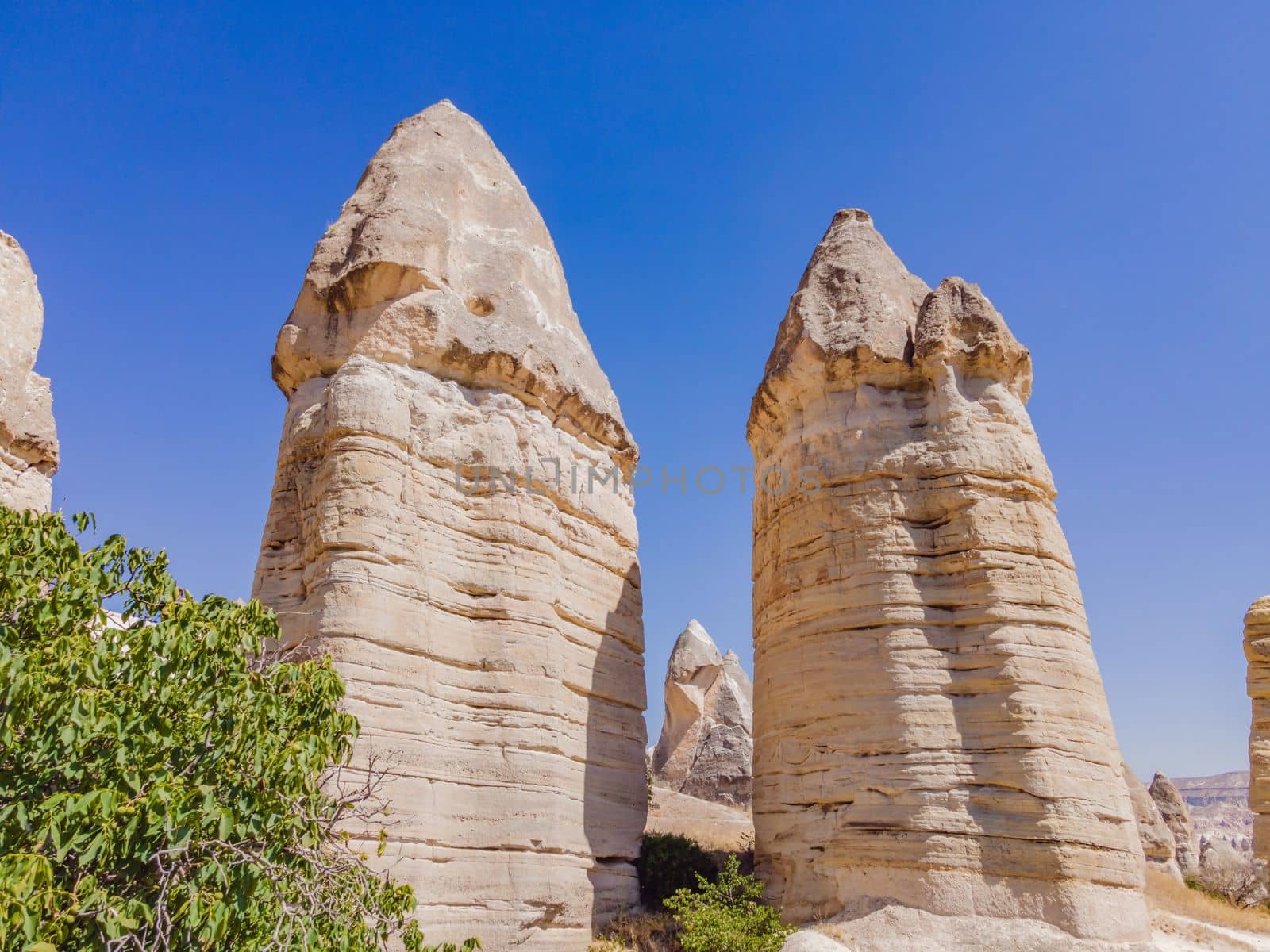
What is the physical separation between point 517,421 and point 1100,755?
796 cm

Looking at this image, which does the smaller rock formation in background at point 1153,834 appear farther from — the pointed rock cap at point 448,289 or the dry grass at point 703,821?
the pointed rock cap at point 448,289

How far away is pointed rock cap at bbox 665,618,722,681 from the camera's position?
32594 millimetres

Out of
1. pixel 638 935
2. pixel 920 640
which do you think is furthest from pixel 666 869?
pixel 920 640

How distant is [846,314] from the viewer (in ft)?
47.4

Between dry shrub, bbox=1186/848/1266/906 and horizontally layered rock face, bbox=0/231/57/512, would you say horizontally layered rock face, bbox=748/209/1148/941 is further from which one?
dry shrub, bbox=1186/848/1266/906

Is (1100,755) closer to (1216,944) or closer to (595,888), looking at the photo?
(1216,944)

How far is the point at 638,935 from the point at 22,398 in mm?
10614

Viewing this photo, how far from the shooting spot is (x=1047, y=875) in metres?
10.7

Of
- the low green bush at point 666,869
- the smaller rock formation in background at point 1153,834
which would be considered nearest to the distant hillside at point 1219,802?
the smaller rock formation in background at point 1153,834

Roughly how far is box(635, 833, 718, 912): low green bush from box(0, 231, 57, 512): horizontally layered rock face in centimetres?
952

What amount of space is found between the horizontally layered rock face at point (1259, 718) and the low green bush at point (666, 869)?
13.6 m

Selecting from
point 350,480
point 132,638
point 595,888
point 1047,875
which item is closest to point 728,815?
point 595,888

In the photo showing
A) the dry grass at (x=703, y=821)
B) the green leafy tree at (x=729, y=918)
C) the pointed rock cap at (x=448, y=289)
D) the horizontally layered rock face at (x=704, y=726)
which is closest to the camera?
the green leafy tree at (x=729, y=918)

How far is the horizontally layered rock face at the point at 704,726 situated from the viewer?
28125 mm
